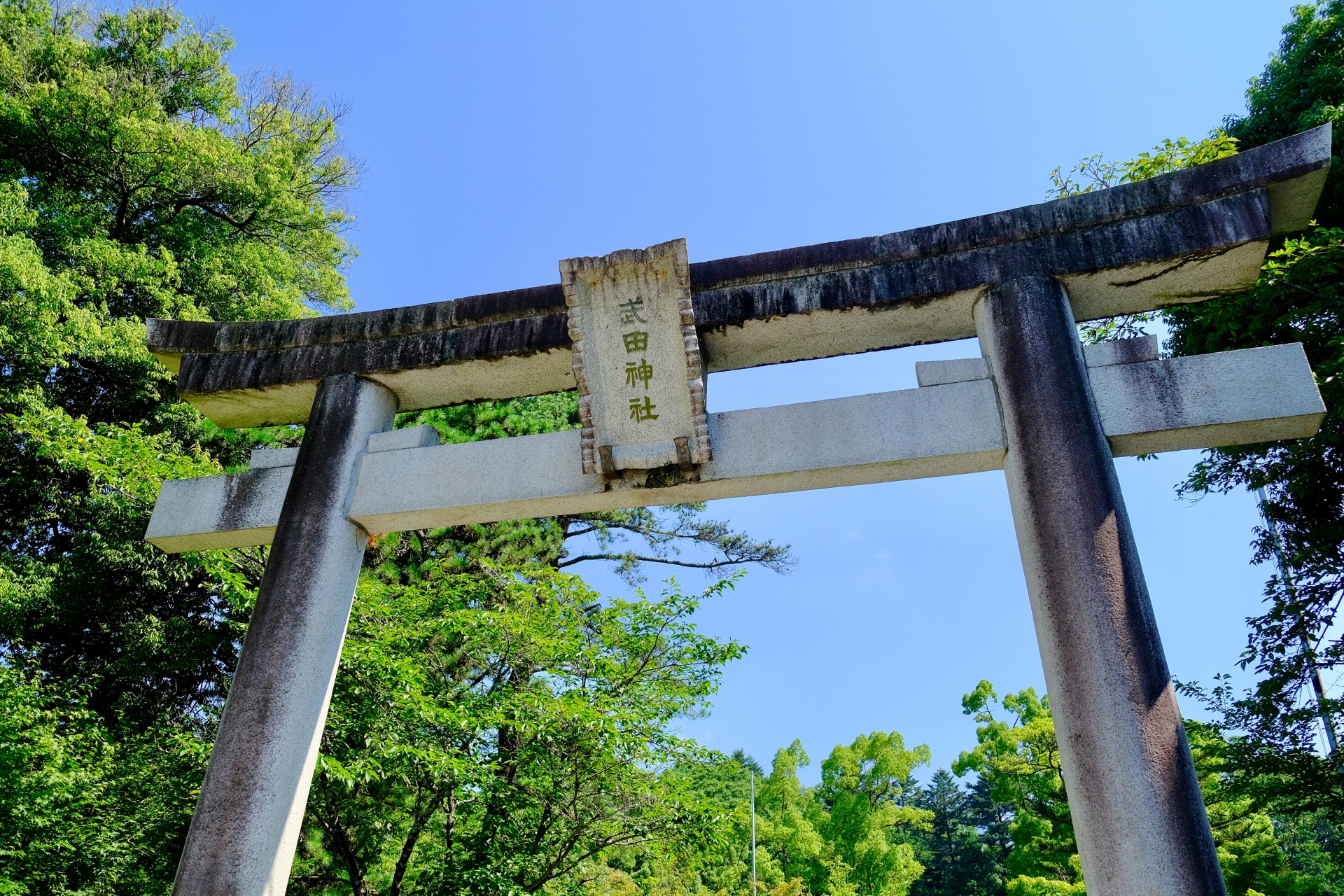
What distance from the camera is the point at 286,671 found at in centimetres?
382

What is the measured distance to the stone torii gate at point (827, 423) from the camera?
10.6 feet

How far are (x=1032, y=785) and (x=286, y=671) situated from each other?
16.6m

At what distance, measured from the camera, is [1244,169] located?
148 inches

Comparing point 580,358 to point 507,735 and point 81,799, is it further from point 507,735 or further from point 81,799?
point 81,799

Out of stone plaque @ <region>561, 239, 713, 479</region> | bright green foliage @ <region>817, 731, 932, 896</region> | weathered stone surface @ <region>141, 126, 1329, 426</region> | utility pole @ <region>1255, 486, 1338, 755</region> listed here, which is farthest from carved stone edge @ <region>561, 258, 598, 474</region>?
bright green foliage @ <region>817, 731, 932, 896</region>

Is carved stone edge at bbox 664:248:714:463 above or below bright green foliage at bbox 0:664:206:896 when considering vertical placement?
above

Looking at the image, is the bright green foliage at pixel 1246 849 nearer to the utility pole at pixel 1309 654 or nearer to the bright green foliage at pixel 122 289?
the utility pole at pixel 1309 654

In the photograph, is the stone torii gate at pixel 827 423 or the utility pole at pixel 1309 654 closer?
the stone torii gate at pixel 827 423

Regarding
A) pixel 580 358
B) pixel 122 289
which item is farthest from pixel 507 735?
pixel 122 289

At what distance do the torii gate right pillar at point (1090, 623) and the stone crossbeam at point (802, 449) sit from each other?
0.56 ft

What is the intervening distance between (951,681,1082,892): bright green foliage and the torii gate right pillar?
1434cm

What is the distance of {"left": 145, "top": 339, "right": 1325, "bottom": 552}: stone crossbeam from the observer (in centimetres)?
357

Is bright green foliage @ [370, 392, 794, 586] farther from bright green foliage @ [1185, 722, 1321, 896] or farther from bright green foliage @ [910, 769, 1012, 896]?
bright green foliage @ [910, 769, 1012, 896]

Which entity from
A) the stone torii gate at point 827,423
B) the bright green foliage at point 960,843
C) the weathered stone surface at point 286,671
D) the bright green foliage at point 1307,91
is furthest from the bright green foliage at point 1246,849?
the bright green foliage at point 960,843
